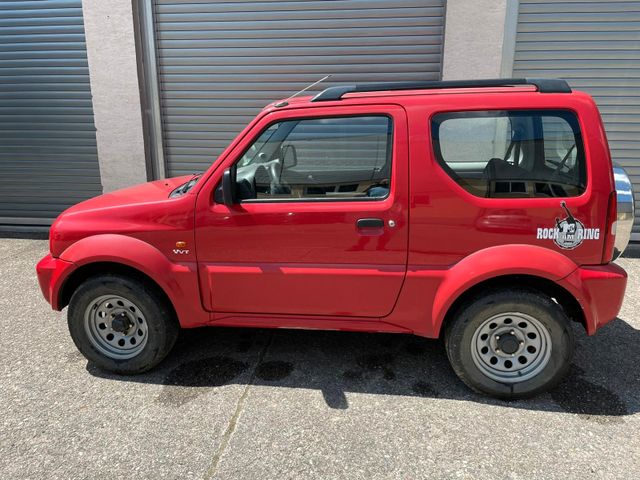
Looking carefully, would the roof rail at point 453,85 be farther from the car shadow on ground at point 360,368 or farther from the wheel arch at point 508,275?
the car shadow on ground at point 360,368

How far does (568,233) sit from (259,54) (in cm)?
515

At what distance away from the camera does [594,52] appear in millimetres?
6016

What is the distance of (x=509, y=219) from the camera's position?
2.77 meters

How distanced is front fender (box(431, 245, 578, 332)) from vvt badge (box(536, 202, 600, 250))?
0.07 m

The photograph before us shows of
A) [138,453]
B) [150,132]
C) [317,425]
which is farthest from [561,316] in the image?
[150,132]

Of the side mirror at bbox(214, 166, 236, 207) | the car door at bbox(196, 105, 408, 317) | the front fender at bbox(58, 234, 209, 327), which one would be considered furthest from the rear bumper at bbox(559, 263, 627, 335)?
the front fender at bbox(58, 234, 209, 327)

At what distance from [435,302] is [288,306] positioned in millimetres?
946

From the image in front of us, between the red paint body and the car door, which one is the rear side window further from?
the car door

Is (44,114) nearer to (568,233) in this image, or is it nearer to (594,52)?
(568,233)

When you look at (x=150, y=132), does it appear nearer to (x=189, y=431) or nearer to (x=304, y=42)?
(x=304, y=42)

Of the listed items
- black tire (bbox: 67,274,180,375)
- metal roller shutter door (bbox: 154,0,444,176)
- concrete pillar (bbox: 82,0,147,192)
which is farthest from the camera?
concrete pillar (bbox: 82,0,147,192)

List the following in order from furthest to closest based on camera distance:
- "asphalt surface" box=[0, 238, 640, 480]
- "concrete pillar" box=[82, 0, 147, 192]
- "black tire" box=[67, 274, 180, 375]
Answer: "concrete pillar" box=[82, 0, 147, 192]
"black tire" box=[67, 274, 180, 375]
"asphalt surface" box=[0, 238, 640, 480]

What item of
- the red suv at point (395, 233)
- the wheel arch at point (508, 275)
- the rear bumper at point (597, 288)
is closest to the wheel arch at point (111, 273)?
the red suv at point (395, 233)

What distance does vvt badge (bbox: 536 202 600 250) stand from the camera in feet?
8.93
